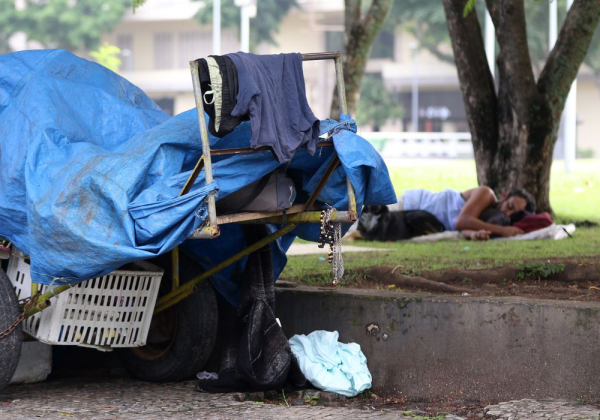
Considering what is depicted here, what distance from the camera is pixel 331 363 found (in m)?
4.97

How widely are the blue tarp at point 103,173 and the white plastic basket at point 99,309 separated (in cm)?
32

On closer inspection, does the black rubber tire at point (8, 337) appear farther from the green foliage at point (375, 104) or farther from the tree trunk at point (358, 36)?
the green foliage at point (375, 104)

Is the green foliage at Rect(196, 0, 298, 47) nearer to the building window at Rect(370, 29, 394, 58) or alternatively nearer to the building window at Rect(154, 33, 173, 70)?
the building window at Rect(370, 29, 394, 58)

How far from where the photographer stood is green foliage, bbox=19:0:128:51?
153ft

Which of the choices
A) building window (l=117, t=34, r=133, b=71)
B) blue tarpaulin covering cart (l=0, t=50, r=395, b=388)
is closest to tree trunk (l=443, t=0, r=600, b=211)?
blue tarpaulin covering cart (l=0, t=50, r=395, b=388)

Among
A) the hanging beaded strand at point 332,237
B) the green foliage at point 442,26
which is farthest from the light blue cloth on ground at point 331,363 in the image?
the green foliage at point 442,26

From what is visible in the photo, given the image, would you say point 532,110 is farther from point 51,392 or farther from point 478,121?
point 51,392

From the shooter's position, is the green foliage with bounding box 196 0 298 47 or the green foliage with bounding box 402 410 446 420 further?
the green foliage with bounding box 196 0 298 47

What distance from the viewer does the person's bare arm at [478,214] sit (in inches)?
344

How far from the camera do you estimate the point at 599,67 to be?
40.5m

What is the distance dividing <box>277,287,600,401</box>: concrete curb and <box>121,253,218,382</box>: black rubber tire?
712 millimetres

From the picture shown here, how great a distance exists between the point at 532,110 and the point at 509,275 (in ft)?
11.6

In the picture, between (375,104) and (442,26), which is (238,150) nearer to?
(442,26)

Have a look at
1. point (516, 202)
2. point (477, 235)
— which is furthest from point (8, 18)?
point (477, 235)
